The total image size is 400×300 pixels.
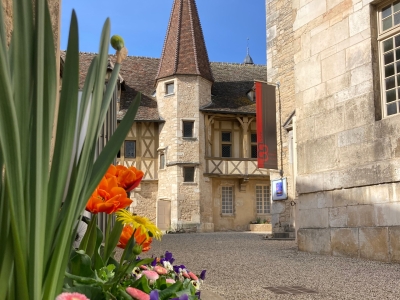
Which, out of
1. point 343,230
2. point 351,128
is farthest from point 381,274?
point 351,128

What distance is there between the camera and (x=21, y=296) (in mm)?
1106

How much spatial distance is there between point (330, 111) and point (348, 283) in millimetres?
2722

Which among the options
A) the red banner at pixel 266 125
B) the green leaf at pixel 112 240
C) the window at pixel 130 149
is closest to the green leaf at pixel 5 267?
the green leaf at pixel 112 240

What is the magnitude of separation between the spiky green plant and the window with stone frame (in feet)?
16.2

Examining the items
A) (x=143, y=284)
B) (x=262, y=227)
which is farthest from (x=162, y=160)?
(x=143, y=284)

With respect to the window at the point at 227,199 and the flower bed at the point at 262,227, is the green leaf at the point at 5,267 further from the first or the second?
the window at the point at 227,199

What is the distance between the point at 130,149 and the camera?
2081 centimetres

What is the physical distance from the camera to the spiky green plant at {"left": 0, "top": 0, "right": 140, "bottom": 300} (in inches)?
41.9

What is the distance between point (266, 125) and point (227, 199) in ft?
24.2

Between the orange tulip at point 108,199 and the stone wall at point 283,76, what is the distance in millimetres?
12454

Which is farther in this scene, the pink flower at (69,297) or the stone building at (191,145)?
the stone building at (191,145)

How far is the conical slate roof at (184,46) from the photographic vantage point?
822 inches

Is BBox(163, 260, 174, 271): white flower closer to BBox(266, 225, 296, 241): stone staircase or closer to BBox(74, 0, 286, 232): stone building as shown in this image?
BBox(266, 225, 296, 241): stone staircase

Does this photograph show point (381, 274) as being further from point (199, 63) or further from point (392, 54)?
point (199, 63)
